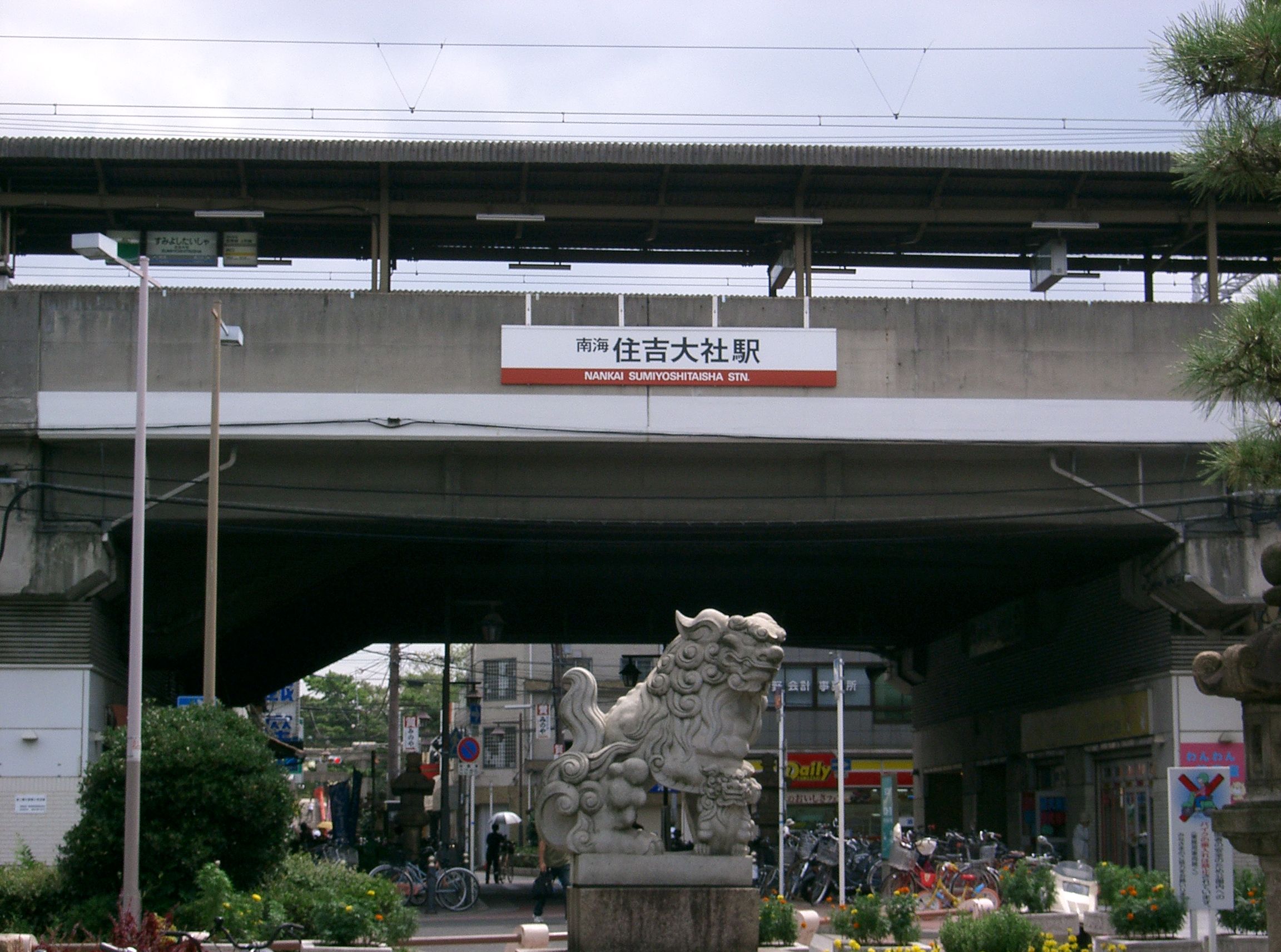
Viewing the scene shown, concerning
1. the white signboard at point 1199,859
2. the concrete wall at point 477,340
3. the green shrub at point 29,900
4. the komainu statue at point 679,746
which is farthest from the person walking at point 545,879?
the white signboard at point 1199,859

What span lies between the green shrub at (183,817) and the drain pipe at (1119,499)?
14535 mm

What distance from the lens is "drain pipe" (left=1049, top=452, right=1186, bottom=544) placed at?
26750 millimetres

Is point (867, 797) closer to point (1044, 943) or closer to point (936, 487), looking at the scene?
point (936, 487)

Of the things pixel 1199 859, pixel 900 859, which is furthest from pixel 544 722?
pixel 1199 859

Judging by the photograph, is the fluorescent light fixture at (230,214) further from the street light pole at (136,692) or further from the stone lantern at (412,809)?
the stone lantern at (412,809)

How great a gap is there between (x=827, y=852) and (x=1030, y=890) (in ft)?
29.4

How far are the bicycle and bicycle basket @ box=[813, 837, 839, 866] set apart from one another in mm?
6205

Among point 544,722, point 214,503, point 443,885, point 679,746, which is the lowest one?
point 443,885

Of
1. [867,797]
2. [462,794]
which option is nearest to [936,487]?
[462,794]

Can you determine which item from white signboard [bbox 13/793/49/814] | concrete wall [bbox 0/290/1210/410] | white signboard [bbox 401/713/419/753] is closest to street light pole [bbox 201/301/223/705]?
concrete wall [bbox 0/290/1210/410]

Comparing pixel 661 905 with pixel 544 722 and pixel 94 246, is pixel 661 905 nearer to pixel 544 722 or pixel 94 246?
pixel 94 246

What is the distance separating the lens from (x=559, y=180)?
29.4 meters

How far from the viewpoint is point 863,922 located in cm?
1759

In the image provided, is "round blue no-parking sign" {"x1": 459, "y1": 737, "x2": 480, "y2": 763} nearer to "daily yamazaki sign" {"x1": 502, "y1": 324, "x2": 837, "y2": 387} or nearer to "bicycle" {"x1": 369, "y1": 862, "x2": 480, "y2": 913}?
"bicycle" {"x1": 369, "y1": 862, "x2": 480, "y2": 913}
